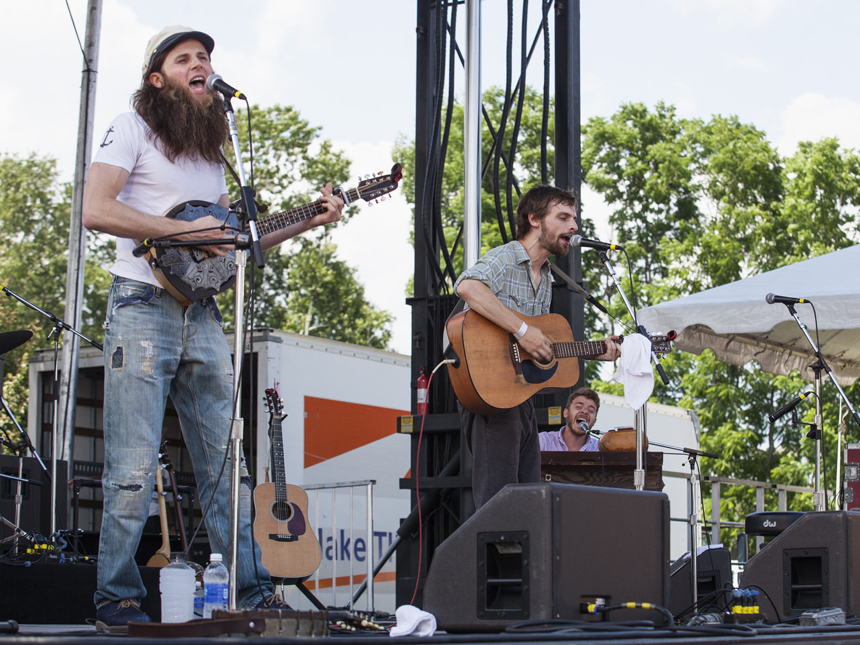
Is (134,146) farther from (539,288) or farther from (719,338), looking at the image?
(719,338)

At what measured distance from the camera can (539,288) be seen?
4535mm

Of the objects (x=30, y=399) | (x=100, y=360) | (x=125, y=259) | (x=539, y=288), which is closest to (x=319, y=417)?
(x=100, y=360)

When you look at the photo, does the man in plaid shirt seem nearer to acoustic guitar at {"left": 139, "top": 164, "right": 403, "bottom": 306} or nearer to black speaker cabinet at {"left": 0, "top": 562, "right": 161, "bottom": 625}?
acoustic guitar at {"left": 139, "top": 164, "right": 403, "bottom": 306}

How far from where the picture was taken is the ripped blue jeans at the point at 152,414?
10.3ft

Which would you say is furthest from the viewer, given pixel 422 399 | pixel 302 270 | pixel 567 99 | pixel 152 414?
pixel 302 270

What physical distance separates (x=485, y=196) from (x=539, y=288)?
18.0 m

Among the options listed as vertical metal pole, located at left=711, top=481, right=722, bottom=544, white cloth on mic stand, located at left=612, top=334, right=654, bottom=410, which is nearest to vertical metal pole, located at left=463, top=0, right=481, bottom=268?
white cloth on mic stand, located at left=612, top=334, right=654, bottom=410

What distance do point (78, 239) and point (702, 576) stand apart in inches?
256

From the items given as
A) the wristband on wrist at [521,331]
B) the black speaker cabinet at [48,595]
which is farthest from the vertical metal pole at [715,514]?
the black speaker cabinet at [48,595]

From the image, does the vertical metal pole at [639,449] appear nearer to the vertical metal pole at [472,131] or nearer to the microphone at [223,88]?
the vertical metal pole at [472,131]

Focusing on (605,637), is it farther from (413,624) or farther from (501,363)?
(501,363)

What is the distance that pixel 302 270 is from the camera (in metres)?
27.0

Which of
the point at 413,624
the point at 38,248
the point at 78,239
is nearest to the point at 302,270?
the point at 38,248

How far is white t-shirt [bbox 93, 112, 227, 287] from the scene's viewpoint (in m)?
3.28
